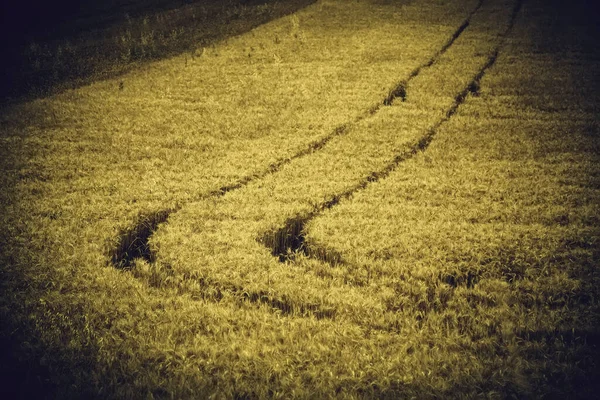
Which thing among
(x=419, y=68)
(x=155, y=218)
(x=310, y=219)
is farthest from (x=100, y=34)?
(x=310, y=219)

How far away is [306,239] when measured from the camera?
5656 millimetres

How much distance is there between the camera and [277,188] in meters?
7.05

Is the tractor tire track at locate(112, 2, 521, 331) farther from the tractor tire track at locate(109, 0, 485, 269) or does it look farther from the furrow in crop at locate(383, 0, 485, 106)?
the furrow in crop at locate(383, 0, 485, 106)

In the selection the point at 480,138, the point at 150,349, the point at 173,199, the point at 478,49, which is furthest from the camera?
the point at 478,49

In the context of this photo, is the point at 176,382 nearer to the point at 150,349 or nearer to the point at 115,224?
the point at 150,349

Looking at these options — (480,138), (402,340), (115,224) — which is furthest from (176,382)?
(480,138)

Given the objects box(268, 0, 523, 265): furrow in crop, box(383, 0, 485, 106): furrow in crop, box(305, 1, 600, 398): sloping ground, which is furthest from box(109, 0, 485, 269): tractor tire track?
box(305, 1, 600, 398): sloping ground

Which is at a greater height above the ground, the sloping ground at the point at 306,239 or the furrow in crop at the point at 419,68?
the furrow in crop at the point at 419,68

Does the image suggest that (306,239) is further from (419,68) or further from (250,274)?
(419,68)

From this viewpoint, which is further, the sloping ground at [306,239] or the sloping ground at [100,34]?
the sloping ground at [100,34]

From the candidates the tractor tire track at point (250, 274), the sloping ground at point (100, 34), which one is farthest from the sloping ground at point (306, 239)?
the sloping ground at point (100, 34)

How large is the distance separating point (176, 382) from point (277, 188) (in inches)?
164

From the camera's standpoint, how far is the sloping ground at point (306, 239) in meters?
3.57

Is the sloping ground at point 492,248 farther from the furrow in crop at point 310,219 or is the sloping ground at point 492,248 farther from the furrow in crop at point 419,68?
the furrow in crop at point 419,68
